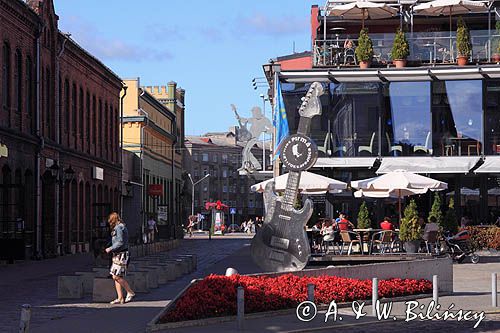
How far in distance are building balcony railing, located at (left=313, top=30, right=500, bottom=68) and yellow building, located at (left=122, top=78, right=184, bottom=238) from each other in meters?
27.6

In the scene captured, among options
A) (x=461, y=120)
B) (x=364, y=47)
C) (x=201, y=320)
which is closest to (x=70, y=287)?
(x=201, y=320)

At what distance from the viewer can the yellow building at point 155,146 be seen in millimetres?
71688

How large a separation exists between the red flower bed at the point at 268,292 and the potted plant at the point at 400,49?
861 inches

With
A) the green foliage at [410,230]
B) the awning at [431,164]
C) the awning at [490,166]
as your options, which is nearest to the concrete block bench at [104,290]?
the green foliage at [410,230]

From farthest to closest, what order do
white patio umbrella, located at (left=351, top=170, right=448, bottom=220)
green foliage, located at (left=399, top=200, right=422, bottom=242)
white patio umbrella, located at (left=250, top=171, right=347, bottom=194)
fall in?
white patio umbrella, located at (left=250, top=171, right=347, bottom=194), white patio umbrella, located at (left=351, top=170, right=448, bottom=220), green foliage, located at (left=399, top=200, right=422, bottom=242)

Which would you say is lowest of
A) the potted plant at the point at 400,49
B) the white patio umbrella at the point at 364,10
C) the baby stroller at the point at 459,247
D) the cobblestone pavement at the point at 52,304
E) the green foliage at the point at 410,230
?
the cobblestone pavement at the point at 52,304

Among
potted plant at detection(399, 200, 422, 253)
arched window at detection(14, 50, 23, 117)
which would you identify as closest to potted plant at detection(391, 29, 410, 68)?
potted plant at detection(399, 200, 422, 253)

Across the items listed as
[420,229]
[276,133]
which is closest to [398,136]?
[276,133]

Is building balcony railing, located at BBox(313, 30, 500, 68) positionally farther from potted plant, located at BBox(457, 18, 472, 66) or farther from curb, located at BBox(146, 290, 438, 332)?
curb, located at BBox(146, 290, 438, 332)

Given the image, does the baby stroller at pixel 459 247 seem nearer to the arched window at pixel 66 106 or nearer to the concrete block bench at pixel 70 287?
the concrete block bench at pixel 70 287

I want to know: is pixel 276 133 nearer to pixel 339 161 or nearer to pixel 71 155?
pixel 339 161

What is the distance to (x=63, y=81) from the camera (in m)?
45.2

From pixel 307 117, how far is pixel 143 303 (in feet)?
20.9

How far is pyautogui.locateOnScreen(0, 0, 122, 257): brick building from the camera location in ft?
120
